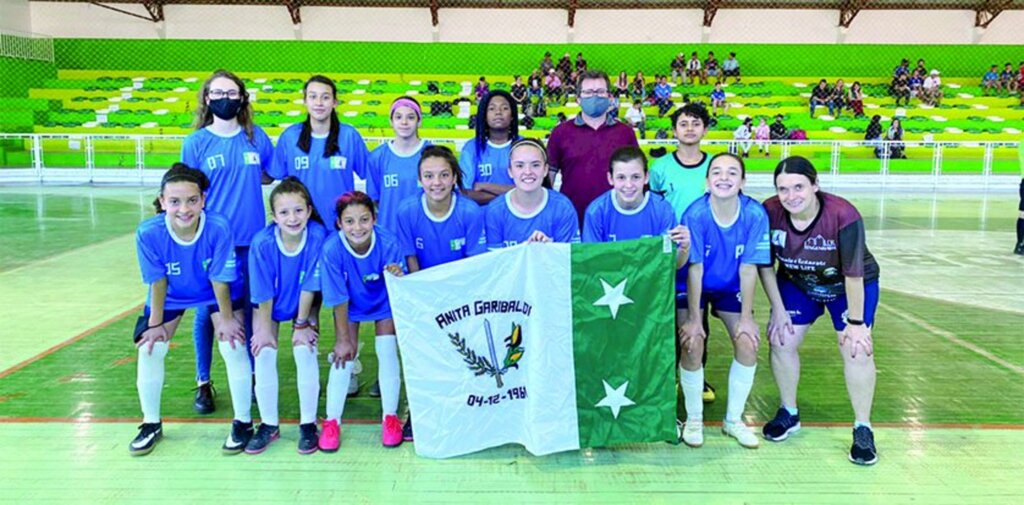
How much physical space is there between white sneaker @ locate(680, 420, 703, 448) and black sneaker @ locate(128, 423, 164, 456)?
2516mm

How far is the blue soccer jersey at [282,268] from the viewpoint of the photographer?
11.4ft

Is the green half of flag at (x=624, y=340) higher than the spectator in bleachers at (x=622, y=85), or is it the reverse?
the spectator in bleachers at (x=622, y=85)

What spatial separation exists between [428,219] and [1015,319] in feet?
16.4

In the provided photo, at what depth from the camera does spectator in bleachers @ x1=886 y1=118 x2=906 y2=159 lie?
728 inches

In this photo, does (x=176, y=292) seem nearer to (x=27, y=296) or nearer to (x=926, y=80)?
(x=27, y=296)

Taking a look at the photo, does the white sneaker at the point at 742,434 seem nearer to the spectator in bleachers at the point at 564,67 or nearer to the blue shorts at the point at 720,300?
the blue shorts at the point at 720,300

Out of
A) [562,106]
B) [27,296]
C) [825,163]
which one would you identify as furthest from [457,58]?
[27,296]

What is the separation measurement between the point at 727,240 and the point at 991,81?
2557 cm

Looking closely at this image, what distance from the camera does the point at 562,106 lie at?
2264 cm

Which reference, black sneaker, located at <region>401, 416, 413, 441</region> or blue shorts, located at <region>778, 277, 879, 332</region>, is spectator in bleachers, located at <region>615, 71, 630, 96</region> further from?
black sneaker, located at <region>401, 416, 413, 441</region>

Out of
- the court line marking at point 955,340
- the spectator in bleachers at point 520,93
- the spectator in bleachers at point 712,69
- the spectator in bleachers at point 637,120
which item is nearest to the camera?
the court line marking at point 955,340

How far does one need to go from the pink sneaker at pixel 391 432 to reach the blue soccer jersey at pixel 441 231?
80 centimetres

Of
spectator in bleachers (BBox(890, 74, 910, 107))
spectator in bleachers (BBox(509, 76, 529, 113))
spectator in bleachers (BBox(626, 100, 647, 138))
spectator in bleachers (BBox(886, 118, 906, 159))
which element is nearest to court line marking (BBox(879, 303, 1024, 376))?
spectator in bleachers (BBox(626, 100, 647, 138))

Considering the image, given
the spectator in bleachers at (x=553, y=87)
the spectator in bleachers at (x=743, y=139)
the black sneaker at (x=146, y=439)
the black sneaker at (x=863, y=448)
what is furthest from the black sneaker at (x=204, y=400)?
the spectator in bleachers at (x=553, y=87)
